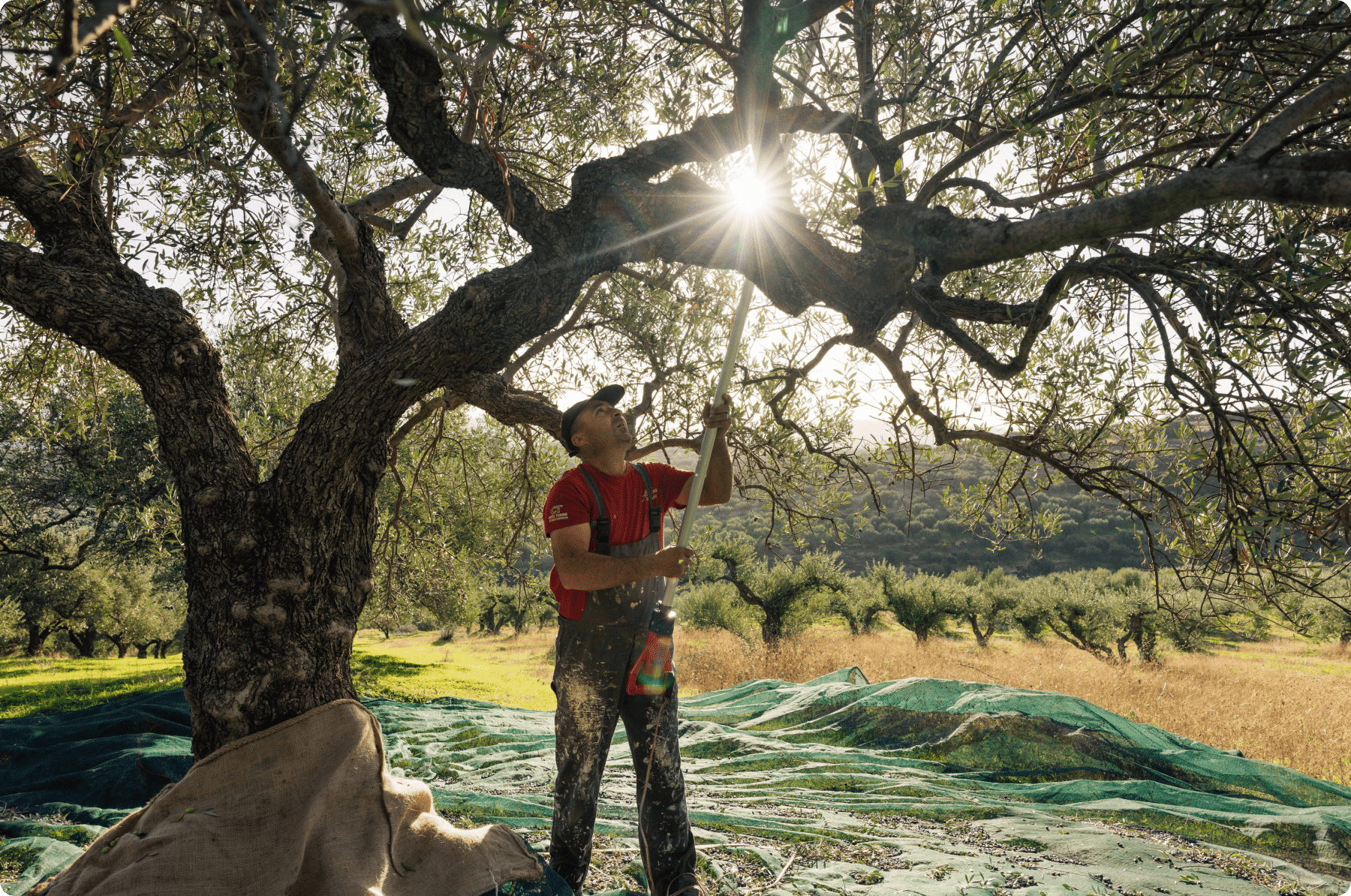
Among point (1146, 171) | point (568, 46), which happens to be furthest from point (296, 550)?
point (1146, 171)

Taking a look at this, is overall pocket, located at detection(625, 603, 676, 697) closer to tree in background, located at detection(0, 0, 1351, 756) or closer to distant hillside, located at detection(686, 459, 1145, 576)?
tree in background, located at detection(0, 0, 1351, 756)

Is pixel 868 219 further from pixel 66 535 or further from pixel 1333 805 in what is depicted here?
pixel 66 535

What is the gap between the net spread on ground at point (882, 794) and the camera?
14.7ft

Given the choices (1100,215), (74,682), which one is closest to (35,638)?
(74,682)

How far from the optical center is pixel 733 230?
4500 millimetres

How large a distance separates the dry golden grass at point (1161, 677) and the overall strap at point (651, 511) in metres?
11.1

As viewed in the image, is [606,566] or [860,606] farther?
[860,606]

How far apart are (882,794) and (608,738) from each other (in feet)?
14.0

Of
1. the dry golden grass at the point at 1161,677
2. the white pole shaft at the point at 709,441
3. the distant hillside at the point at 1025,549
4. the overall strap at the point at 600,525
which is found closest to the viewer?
the white pole shaft at the point at 709,441

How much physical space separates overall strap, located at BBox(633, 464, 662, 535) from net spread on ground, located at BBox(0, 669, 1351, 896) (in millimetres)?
2448

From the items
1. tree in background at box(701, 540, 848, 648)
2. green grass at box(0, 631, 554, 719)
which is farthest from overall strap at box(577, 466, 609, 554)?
tree in background at box(701, 540, 848, 648)

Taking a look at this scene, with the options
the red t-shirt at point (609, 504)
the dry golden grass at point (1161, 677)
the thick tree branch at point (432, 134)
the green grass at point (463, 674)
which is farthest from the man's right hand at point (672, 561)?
the dry golden grass at point (1161, 677)

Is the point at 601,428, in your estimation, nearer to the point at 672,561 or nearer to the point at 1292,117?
the point at 672,561

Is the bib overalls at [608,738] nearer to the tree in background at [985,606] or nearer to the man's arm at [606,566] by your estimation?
the man's arm at [606,566]
